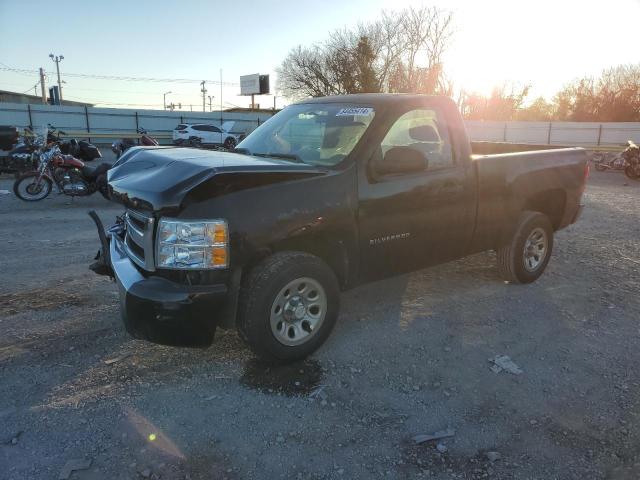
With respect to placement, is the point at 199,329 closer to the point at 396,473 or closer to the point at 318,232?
the point at 318,232

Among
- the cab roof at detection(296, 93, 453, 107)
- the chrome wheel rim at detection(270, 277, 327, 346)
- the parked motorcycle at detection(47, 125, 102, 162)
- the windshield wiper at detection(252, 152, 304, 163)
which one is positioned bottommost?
the chrome wheel rim at detection(270, 277, 327, 346)

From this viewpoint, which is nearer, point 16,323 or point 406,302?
point 16,323

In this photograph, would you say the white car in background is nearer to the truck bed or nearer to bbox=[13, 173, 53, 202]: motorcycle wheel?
bbox=[13, 173, 53, 202]: motorcycle wheel

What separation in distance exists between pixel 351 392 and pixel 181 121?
1640 inches

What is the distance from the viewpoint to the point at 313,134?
13.5ft

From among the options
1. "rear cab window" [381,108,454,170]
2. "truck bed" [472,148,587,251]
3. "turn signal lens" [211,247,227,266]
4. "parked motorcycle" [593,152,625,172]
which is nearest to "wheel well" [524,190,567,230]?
"truck bed" [472,148,587,251]

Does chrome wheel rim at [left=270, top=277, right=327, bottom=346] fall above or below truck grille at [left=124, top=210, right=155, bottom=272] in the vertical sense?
below

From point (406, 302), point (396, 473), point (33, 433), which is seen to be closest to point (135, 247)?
point (33, 433)

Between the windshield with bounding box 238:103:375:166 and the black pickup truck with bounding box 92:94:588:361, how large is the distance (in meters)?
0.01

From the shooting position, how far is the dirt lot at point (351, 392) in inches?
101

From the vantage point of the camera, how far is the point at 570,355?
3.73 metres

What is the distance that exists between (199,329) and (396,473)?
143 centimetres

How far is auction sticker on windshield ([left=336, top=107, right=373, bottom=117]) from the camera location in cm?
390

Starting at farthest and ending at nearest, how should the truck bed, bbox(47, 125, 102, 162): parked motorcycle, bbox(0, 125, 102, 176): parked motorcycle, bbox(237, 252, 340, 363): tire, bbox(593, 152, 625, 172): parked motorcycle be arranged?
bbox(593, 152, 625, 172): parked motorcycle → bbox(47, 125, 102, 162): parked motorcycle → bbox(0, 125, 102, 176): parked motorcycle → the truck bed → bbox(237, 252, 340, 363): tire
